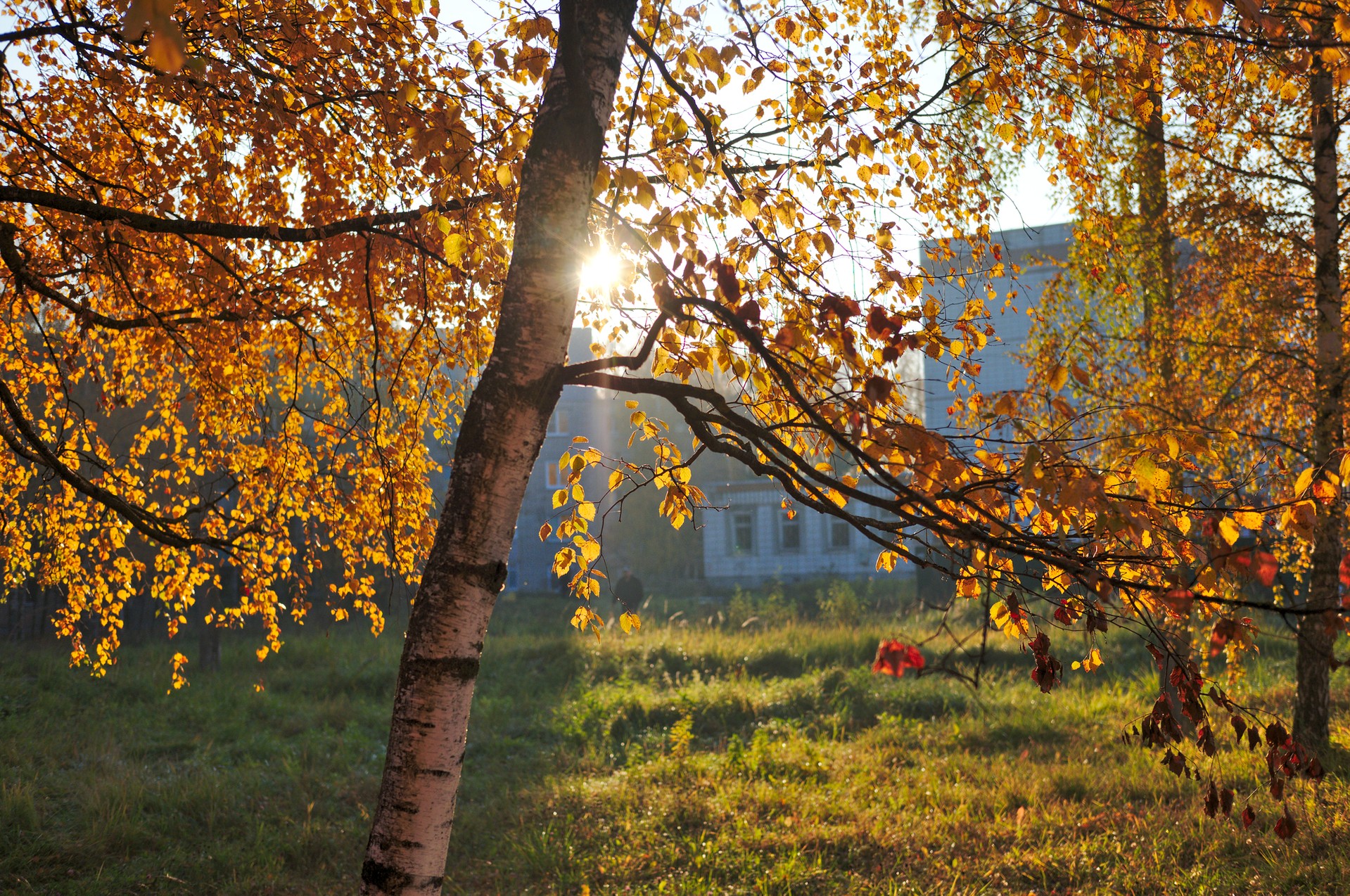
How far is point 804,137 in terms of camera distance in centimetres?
435

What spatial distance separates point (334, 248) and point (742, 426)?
10.5ft

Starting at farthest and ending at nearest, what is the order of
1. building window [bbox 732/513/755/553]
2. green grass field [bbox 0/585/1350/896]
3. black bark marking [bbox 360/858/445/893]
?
building window [bbox 732/513/755/553], green grass field [bbox 0/585/1350/896], black bark marking [bbox 360/858/445/893]

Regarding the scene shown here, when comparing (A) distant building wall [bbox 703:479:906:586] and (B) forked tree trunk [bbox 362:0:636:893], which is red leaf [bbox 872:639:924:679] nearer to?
(B) forked tree trunk [bbox 362:0:636:893]

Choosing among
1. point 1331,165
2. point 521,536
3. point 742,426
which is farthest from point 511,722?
point 521,536

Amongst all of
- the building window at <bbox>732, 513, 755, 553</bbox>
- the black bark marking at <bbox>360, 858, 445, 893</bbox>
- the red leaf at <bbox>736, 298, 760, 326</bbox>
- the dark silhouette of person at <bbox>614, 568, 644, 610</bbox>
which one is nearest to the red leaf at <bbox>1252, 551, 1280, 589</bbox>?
the red leaf at <bbox>736, 298, 760, 326</bbox>

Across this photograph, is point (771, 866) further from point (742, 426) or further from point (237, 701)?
point (237, 701)

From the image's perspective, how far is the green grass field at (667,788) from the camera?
5.89 metres

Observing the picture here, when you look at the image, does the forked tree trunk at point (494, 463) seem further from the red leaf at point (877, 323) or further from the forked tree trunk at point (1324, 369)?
the forked tree trunk at point (1324, 369)

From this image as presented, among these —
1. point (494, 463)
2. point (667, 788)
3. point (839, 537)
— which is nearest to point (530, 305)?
point (494, 463)

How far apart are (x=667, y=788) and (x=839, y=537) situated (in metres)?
22.3

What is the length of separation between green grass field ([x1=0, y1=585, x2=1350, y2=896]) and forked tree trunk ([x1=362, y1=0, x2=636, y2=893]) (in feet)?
12.6

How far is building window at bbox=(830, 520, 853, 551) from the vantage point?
29416 millimetres

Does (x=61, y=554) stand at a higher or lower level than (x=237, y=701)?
higher

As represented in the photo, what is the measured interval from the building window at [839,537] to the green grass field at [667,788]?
54.0 ft
